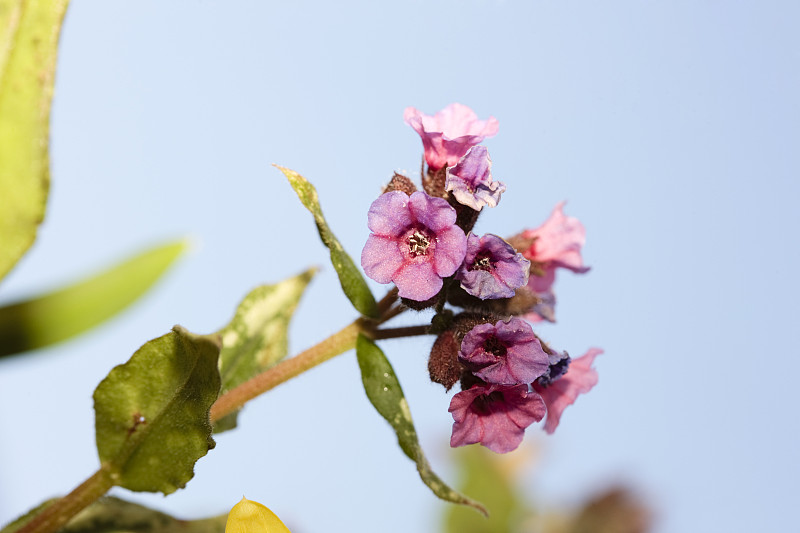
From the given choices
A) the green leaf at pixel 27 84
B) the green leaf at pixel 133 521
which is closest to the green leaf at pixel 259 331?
the green leaf at pixel 133 521

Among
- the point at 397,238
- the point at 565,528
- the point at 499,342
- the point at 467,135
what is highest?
the point at 467,135

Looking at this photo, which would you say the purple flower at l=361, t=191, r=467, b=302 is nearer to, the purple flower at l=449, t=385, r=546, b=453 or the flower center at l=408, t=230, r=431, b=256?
the flower center at l=408, t=230, r=431, b=256

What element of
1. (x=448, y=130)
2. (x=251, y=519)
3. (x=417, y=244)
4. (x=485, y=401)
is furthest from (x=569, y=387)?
(x=251, y=519)

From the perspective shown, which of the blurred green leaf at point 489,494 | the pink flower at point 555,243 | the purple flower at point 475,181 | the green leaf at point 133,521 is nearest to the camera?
the purple flower at point 475,181

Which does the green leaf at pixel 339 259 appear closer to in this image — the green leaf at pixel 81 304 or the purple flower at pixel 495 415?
the purple flower at pixel 495 415

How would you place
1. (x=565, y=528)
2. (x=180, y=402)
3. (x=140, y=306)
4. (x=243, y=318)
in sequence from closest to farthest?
(x=180, y=402), (x=243, y=318), (x=140, y=306), (x=565, y=528)

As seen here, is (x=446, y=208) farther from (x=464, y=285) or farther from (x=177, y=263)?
(x=177, y=263)

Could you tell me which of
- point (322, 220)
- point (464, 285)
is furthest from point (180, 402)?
point (464, 285)
